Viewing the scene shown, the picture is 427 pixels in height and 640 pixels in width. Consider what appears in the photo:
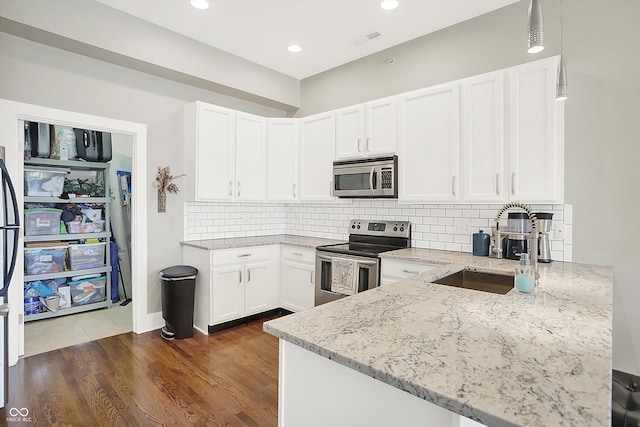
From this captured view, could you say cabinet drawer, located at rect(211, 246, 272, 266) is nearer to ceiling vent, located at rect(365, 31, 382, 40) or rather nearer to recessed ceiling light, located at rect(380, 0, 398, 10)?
ceiling vent, located at rect(365, 31, 382, 40)

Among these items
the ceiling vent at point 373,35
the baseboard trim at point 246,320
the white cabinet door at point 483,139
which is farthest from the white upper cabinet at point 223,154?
the white cabinet door at point 483,139

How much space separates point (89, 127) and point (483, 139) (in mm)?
3415

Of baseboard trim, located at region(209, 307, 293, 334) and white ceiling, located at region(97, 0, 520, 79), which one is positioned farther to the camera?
baseboard trim, located at region(209, 307, 293, 334)

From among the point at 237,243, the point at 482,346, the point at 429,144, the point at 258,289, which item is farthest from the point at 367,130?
the point at 482,346

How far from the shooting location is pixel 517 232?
265cm

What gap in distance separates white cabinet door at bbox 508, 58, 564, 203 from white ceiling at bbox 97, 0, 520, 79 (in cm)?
77

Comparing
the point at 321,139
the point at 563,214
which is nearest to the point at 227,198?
the point at 321,139

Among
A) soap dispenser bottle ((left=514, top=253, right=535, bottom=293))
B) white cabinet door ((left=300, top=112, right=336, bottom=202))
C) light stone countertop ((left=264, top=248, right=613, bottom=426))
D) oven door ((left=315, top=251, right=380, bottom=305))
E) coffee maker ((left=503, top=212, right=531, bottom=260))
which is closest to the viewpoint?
light stone countertop ((left=264, top=248, right=613, bottom=426))

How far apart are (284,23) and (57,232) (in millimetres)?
3537

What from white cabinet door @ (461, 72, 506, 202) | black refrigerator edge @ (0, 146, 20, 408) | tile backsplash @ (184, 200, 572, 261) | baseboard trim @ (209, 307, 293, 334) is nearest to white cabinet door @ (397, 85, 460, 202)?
white cabinet door @ (461, 72, 506, 202)

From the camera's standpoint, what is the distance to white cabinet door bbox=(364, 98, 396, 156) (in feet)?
10.9

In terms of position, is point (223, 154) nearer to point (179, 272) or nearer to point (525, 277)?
point (179, 272)

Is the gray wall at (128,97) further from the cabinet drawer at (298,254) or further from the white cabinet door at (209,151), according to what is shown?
the cabinet drawer at (298,254)

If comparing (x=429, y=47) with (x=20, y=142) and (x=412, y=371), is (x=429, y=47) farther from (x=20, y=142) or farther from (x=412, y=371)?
(x=20, y=142)
